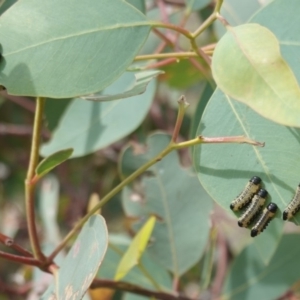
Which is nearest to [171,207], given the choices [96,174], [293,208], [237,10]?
[237,10]

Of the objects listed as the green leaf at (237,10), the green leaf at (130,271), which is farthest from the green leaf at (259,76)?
the green leaf at (130,271)

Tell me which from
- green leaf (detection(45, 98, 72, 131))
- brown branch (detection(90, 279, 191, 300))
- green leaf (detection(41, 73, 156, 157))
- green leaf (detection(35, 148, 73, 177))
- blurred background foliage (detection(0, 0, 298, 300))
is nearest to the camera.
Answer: green leaf (detection(35, 148, 73, 177))

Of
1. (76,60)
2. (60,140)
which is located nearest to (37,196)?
(60,140)

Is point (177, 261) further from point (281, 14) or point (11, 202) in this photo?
point (11, 202)

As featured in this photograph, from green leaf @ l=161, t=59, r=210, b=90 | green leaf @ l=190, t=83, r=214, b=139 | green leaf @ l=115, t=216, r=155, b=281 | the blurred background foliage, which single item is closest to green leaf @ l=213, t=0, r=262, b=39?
the blurred background foliage

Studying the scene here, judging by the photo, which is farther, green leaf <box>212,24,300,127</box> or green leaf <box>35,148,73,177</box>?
green leaf <box>35,148,73,177</box>

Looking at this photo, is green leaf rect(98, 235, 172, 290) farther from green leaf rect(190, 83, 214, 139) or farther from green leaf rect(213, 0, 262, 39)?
green leaf rect(213, 0, 262, 39)

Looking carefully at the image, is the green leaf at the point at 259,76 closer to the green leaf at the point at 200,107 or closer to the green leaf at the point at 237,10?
the green leaf at the point at 200,107
